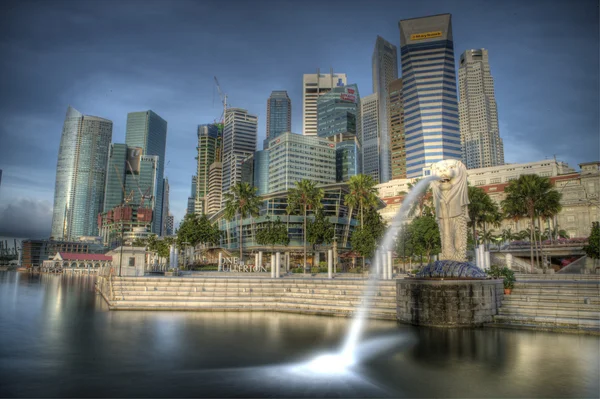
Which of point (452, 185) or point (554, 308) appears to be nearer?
point (554, 308)

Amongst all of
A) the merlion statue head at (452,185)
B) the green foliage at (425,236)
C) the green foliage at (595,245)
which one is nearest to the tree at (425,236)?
the green foliage at (425,236)

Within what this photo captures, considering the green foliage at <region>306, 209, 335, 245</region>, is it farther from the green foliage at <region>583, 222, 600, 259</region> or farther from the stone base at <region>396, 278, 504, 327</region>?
the stone base at <region>396, 278, 504, 327</region>

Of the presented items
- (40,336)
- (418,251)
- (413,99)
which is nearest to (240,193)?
(418,251)

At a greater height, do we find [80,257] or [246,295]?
[80,257]

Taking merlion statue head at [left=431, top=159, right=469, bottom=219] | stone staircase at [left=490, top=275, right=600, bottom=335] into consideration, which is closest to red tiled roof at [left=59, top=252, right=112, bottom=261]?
merlion statue head at [left=431, top=159, right=469, bottom=219]

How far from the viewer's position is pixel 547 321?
1914 cm

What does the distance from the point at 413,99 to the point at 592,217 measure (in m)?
120

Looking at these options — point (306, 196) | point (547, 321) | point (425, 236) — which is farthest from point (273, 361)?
point (425, 236)

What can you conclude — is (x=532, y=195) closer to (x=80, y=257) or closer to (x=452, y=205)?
(x=452, y=205)

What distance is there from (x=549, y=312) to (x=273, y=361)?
1446cm

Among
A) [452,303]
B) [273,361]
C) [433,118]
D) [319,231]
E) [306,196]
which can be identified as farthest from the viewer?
[433,118]

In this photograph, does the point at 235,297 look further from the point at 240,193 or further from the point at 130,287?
the point at 240,193

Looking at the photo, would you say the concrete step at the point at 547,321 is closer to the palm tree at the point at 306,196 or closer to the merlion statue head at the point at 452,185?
the merlion statue head at the point at 452,185

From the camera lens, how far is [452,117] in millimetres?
192500
